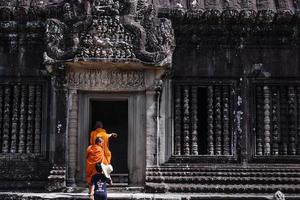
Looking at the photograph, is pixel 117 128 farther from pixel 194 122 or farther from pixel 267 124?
pixel 267 124

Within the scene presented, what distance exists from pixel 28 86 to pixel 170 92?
3.14m

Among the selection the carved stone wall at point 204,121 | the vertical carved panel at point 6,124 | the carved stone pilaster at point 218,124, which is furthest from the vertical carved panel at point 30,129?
the carved stone pilaster at point 218,124

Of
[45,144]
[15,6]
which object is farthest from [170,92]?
[15,6]

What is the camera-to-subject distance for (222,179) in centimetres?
1215

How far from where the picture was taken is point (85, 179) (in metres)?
12.4

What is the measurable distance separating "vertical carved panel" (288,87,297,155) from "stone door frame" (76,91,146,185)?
10.4 feet

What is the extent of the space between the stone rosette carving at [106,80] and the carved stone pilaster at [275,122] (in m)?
2.89

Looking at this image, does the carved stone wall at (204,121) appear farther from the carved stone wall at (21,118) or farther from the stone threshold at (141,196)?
the carved stone wall at (21,118)

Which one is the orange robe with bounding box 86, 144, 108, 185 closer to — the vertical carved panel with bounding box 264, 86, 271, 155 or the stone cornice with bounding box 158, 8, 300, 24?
the stone cornice with bounding box 158, 8, 300, 24

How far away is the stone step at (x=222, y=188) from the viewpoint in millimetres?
11953

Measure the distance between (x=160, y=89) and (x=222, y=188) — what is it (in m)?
2.46

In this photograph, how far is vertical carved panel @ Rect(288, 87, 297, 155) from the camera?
12508 millimetres

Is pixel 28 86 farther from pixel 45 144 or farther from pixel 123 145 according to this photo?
pixel 123 145

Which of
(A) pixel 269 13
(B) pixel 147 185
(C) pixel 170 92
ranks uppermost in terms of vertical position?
(A) pixel 269 13
